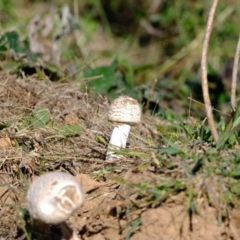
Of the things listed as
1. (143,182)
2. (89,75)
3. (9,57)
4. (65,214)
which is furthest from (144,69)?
(65,214)

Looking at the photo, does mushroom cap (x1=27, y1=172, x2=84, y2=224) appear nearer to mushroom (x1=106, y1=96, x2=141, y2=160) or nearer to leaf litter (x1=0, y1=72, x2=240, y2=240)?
leaf litter (x1=0, y1=72, x2=240, y2=240)

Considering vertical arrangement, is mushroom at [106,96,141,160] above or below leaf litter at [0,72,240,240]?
above

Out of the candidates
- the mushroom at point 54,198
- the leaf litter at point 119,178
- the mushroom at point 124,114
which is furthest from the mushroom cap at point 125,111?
the mushroom at point 54,198

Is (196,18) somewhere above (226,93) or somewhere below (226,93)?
above

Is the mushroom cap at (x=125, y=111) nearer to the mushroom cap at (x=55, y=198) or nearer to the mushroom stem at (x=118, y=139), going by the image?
the mushroom stem at (x=118, y=139)

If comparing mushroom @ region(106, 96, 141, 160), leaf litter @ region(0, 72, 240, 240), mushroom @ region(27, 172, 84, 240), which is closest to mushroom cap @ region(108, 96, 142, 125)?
mushroom @ region(106, 96, 141, 160)

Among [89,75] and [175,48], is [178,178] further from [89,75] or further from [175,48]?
[175,48]
